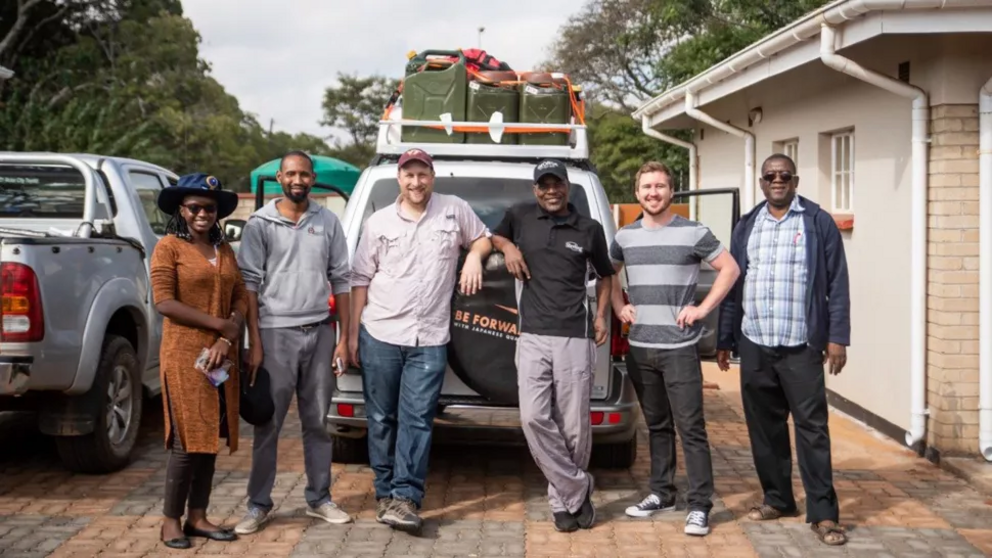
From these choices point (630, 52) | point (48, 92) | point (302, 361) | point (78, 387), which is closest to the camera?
point (302, 361)

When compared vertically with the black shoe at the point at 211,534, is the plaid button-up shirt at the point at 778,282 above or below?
above

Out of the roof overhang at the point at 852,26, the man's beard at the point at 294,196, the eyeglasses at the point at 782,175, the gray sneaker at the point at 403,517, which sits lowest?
the gray sneaker at the point at 403,517

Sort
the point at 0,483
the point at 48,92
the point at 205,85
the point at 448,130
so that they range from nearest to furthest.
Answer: the point at 0,483
the point at 448,130
the point at 48,92
the point at 205,85

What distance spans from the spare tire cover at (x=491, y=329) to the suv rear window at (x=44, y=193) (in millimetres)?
3051

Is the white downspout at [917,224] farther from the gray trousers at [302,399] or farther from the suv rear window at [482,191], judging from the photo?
the gray trousers at [302,399]

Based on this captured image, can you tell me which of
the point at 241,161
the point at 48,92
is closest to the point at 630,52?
the point at 48,92

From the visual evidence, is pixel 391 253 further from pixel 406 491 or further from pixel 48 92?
pixel 48 92

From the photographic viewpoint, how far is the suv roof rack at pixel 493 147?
646cm

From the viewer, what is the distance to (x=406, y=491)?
5277 millimetres

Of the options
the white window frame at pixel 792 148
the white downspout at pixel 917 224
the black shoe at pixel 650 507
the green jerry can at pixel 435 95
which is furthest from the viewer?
the white window frame at pixel 792 148

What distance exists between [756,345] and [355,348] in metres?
1.99

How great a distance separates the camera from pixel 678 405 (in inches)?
209

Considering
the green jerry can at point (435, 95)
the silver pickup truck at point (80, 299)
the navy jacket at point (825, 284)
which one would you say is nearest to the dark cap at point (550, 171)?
the navy jacket at point (825, 284)

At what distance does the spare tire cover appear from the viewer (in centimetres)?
538
